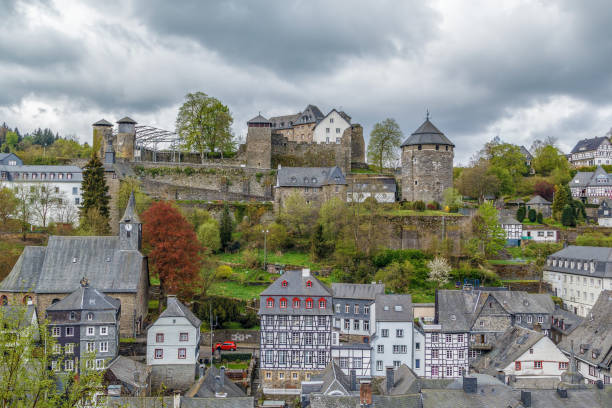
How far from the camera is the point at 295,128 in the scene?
273ft

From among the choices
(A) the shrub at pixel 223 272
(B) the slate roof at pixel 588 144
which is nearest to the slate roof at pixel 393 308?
(A) the shrub at pixel 223 272

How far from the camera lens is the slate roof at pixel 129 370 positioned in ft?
104

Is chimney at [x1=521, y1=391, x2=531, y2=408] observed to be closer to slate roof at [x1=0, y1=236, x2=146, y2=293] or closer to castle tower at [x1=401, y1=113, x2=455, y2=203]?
slate roof at [x1=0, y1=236, x2=146, y2=293]

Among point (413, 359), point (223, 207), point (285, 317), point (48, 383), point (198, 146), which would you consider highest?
Answer: point (198, 146)

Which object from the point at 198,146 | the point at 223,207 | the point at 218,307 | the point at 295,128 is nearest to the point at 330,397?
the point at 218,307

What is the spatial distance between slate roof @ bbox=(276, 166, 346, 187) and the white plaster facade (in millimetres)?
14133

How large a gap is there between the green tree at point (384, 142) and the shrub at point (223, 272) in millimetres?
32175

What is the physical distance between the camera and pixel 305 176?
62.8m

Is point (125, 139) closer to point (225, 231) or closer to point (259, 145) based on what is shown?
point (259, 145)

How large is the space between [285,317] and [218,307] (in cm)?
569

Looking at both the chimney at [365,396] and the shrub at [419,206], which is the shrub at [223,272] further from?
the chimney at [365,396]

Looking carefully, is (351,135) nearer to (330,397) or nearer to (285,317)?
(285,317)

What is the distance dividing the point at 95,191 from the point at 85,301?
1940 cm

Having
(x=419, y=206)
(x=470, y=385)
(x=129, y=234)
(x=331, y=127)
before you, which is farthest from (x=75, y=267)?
(x=331, y=127)
